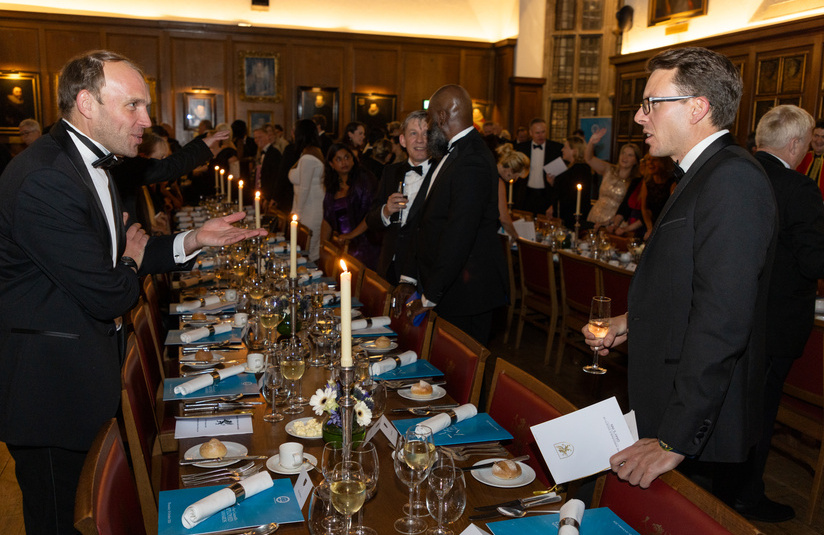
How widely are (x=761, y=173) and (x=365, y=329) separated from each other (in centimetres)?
194

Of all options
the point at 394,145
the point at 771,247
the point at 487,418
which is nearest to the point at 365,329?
the point at 487,418

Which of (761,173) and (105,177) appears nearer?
(761,173)

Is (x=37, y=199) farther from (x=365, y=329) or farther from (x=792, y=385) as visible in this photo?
(x=792, y=385)

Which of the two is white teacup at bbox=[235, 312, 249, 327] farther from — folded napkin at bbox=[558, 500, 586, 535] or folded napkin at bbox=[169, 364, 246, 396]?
folded napkin at bbox=[558, 500, 586, 535]

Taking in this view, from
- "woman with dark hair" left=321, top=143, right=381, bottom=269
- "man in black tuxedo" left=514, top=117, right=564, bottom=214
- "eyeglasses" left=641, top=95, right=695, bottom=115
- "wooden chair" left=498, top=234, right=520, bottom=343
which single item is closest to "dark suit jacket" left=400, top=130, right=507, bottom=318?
"eyeglasses" left=641, top=95, right=695, bottom=115

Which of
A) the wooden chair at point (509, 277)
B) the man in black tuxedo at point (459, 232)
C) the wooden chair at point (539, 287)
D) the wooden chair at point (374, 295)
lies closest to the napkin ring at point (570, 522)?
the man in black tuxedo at point (459, 232)

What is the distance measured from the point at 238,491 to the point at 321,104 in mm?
14341

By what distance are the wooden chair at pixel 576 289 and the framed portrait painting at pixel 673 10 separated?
7389mm

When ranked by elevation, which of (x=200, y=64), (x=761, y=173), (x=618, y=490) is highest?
(x=200, y=64)

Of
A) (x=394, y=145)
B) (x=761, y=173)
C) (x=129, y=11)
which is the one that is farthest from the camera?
(x=129, y=11)

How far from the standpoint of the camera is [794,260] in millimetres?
3145

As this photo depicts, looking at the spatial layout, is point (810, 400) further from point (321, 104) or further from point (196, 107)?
point (196, 107)

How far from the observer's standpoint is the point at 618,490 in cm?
179

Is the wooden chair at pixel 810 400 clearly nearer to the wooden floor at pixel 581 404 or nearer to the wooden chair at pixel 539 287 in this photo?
the wooden floor at pixel 581 404
